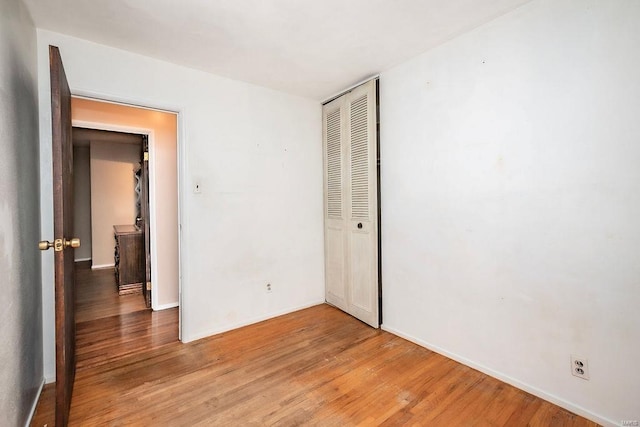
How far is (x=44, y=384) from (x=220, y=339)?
1.21 metres

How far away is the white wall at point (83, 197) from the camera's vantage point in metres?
6.34

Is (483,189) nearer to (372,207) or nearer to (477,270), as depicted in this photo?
(477,270)

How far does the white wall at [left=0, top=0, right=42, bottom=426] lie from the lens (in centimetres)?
134

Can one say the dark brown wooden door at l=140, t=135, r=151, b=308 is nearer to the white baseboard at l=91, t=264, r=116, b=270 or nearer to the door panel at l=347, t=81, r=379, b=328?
the door panel at l=347, t=81, r=379, b=328

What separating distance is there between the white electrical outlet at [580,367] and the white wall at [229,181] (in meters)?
2.41

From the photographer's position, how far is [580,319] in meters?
1.67

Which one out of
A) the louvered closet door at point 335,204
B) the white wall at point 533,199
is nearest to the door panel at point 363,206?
the louvered closet door at point 335,204

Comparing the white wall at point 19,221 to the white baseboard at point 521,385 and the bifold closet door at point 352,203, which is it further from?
the white baseboard at point 521,385

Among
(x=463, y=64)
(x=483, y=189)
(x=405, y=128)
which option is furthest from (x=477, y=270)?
(x=463, y=64)

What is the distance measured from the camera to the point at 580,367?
1.67 metres

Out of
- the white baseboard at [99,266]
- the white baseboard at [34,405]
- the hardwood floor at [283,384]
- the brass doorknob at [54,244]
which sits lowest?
the hardwood floor at [283,384]

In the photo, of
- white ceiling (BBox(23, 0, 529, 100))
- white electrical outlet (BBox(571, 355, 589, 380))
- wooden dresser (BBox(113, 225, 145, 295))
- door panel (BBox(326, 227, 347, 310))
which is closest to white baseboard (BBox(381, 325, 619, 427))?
white electrical outlet (BBox(571, 355, 589, 380))

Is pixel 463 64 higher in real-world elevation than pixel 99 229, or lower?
higher

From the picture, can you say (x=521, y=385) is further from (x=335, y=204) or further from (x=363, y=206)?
(x=335, y=204)
